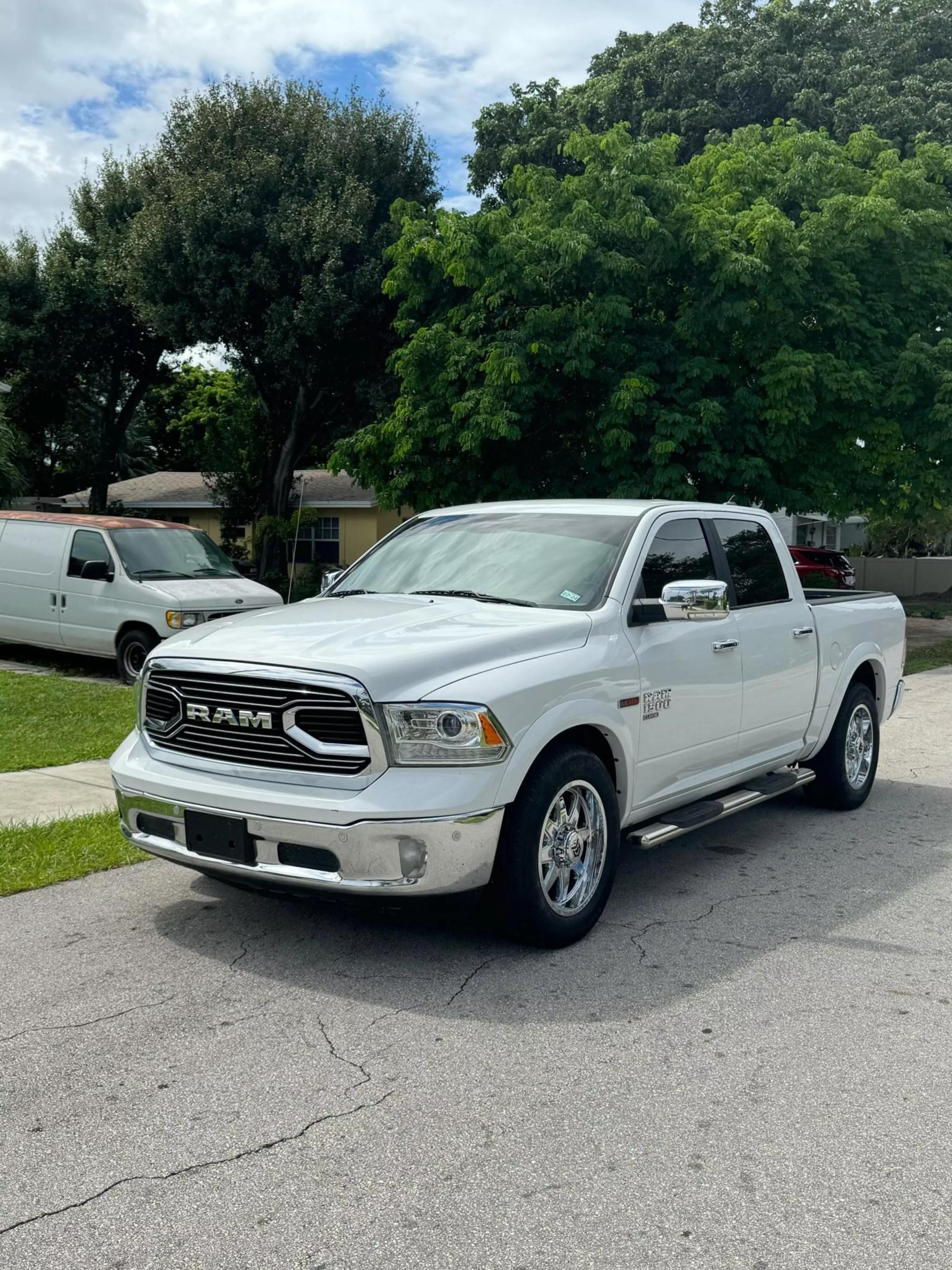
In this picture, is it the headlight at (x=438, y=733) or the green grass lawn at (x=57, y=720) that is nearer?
the headlight at (x=438, y=733)

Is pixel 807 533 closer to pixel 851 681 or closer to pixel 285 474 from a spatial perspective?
pixel 285 474

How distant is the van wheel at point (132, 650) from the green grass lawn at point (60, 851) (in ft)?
20.9

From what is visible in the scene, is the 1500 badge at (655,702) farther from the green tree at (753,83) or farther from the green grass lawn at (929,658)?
the green tree at (753,83)

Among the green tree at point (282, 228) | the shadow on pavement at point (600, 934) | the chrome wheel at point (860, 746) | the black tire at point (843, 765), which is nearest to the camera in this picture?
the shadow on pavement at point (600, 934)

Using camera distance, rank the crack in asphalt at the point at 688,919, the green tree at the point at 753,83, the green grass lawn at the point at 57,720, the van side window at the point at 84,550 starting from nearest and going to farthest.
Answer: the crack in asphalt at the point at 688,919
the green grass lawn at the point at 57,720
the van side window at the point at 84,550
the green tree at the point at 753,83

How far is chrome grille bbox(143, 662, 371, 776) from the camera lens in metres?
4.64

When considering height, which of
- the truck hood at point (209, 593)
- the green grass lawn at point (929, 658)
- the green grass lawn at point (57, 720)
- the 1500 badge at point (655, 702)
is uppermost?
the 1500 badge at point (655, 702)

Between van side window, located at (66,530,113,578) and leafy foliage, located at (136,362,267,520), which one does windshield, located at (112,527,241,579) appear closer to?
van side window, located at (66,530,113,578)

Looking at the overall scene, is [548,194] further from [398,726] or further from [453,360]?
[398,726]

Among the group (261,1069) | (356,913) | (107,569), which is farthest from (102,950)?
(107,569)

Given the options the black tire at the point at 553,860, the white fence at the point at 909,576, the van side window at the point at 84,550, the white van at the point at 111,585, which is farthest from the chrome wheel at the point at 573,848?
the white fence at the point at 909,576

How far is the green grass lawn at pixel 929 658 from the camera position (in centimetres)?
1800

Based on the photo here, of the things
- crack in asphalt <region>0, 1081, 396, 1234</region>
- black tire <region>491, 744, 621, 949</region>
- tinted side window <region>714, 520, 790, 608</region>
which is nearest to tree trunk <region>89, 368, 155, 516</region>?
tinted side window <region>714, 520, 790, 608</region>

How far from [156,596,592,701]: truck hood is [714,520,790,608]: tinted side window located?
64.8 inches
